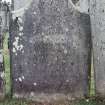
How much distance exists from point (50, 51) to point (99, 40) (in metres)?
0.79

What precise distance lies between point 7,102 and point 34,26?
1.25 meters

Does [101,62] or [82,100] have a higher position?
[101,62]

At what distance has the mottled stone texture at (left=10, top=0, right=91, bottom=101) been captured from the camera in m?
5.96

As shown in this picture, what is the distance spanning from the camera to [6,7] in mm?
5941

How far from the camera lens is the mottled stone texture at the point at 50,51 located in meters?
5.96

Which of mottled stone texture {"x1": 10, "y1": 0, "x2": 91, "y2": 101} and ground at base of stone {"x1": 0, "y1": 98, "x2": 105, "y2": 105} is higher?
mottled stone texture {"x1": 10, "y1": 0, "x2": 91, "y2": 101}

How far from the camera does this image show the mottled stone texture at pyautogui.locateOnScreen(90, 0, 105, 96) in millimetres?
5992

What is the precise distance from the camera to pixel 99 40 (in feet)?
19.8

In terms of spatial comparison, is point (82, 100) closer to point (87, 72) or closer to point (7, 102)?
point (87, 72)

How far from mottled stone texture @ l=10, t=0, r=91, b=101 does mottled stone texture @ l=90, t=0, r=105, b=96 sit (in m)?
0.11

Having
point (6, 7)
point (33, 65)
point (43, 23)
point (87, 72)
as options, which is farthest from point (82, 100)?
point (6, 7)

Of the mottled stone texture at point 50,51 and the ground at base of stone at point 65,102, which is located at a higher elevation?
the mottled stone texture at point 50,51

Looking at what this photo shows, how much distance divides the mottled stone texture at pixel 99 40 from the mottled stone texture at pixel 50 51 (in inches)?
4.4

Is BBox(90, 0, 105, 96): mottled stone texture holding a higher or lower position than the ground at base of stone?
higher
